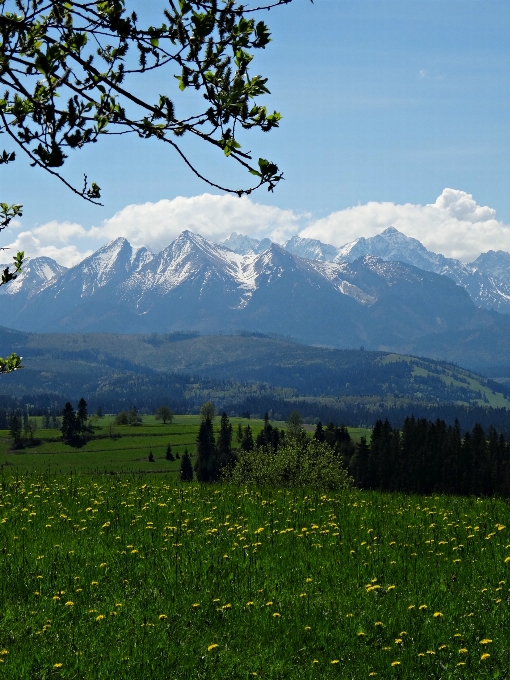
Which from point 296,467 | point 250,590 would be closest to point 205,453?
point 296,467

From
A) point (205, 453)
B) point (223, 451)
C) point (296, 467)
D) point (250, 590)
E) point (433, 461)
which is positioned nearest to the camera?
point (250, 590)

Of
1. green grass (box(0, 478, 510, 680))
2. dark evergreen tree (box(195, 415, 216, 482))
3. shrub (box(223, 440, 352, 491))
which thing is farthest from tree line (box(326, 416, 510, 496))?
green grass (box(0, 478, 510, 680))

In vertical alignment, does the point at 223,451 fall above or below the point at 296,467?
below

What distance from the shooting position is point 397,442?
116250 millimetres

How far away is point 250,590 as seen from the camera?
12320 millimetres

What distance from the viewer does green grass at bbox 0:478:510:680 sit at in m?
9.62

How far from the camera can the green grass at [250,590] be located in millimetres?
9617

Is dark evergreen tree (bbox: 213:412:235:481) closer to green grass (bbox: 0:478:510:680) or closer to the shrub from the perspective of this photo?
the shrub

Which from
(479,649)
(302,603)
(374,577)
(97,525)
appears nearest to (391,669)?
(479,649)

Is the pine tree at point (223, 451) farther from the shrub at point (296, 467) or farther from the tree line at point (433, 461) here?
the shrub at point (296, 467)

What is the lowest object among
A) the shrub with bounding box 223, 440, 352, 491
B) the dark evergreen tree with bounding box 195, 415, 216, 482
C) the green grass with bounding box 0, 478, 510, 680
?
the dark evergreen tree with bounding box 195, 415, 216, 482

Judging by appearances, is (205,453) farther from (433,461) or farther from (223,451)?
(433,461)

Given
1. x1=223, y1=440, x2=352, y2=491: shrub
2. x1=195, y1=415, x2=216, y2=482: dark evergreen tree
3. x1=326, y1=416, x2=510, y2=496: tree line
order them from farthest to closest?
x1=195, y1=415, x2=216, y2=482: dark evergreen tree < x1=326, y1=416, x2=510, y2=496: tree line < x1=223, y1=440, x2=352, y2=491: shrub

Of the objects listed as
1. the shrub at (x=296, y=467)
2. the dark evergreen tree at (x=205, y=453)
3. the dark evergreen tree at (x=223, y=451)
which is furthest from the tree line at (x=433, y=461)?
the dark evergreen tree at (x=205, y=453)
